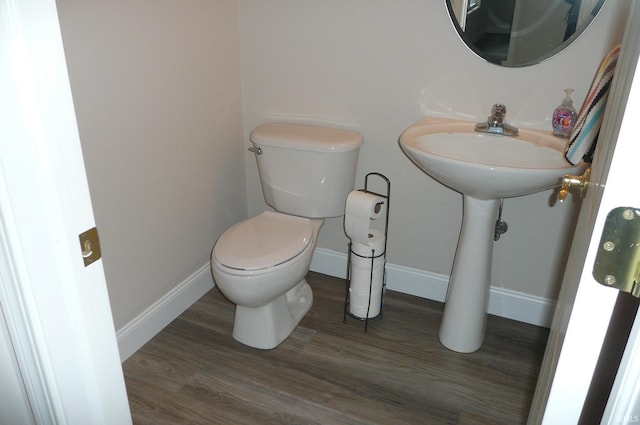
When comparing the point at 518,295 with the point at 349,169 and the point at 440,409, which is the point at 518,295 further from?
the point at 349,169

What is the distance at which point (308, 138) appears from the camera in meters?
2.12

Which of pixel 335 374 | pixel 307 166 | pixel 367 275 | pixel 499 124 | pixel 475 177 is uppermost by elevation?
pixel 499 124

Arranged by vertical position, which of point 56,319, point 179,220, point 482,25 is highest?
point 482,25

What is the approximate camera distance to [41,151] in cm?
68

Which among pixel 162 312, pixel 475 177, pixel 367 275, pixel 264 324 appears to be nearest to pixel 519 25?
pixel 475 177

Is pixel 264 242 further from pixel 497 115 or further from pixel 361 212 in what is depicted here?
pixel 497 115

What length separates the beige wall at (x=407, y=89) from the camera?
1.93 m

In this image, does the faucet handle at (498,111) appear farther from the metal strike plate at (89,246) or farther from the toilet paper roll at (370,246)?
the metal strike plate at (89,246)

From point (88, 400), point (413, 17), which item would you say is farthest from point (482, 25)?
point (88, 400)

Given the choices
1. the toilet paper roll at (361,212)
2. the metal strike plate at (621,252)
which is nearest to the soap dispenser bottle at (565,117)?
the toilet paper roll at (361,212)

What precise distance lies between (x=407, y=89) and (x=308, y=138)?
0.46 m

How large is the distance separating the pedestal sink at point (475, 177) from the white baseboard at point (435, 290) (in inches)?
10.2

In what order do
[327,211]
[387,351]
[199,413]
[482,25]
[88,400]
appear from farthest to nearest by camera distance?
[327,211]
[387,351]
[482,25]
[199,413]
[88,400]

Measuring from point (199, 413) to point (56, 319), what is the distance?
1.15 m
